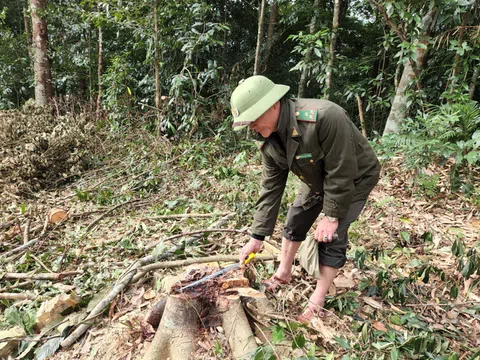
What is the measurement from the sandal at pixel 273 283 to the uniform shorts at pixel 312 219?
38 centimetres

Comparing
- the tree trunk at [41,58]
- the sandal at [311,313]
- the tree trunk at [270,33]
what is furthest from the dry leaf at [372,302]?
the tree trunk at [41,58]

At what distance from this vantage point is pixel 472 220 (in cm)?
346

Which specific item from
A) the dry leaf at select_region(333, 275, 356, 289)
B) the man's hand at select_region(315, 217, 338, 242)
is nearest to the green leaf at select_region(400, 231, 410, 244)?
the dry leaf at select_region(333, 275, 356, 289)

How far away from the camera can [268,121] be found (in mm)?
1746

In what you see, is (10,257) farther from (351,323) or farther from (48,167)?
(351,323)

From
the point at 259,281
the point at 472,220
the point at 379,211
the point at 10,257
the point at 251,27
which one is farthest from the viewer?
the point at 251,27

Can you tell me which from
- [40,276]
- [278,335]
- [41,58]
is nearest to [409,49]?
[278,335]

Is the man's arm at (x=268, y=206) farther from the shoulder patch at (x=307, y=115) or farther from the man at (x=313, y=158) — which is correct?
the shoulder patch at (x=307, y=115)

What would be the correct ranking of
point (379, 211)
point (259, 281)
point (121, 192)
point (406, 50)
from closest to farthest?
point (259, 281) < point (379, 211) < point (406, 50) < point (121, 192)

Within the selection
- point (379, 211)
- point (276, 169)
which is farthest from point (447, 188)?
point (276, 169)

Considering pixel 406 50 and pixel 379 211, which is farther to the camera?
pixel 406 50

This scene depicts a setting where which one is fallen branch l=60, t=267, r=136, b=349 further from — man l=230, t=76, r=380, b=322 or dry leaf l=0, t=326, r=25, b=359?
man l=230, t=76, r=380, b=322

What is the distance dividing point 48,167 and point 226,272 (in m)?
4.61

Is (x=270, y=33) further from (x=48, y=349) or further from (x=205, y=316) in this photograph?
(x=48, y=349)
